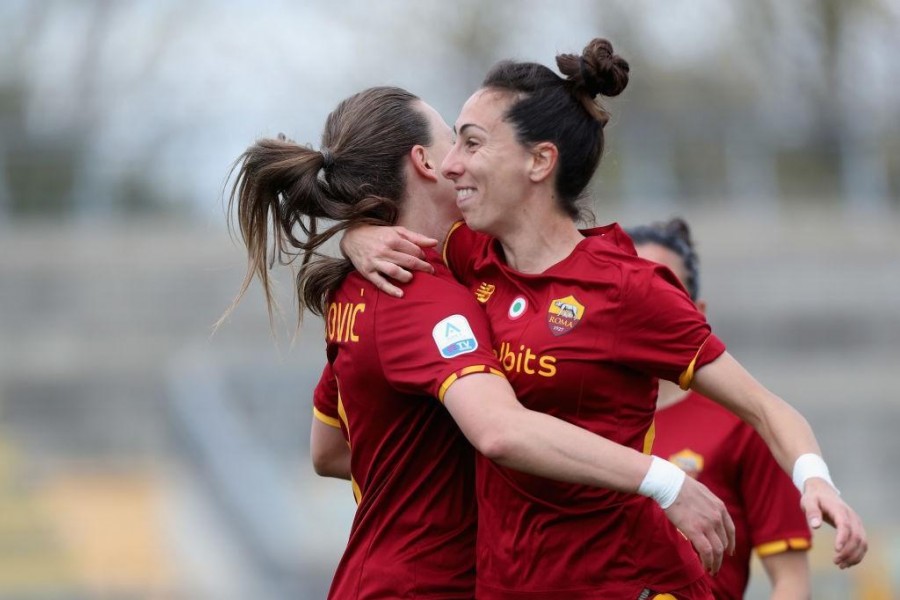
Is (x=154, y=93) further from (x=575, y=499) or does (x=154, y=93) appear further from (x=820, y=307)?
(x=575, y=499)

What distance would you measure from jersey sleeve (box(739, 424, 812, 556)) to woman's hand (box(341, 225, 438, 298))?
1.16 metres

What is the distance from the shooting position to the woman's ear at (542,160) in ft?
9.73

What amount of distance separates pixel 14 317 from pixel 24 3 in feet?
20.7

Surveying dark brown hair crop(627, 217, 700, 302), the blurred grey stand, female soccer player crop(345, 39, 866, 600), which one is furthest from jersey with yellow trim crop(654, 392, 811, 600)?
the blurred grey stand

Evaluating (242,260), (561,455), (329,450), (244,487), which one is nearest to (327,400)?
(329,450)

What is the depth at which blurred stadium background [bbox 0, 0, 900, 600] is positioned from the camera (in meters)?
10.5

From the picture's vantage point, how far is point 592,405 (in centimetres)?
282

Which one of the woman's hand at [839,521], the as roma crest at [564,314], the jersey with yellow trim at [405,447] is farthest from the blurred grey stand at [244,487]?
the woman's hand at [839,521]

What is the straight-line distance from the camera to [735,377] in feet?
9.09

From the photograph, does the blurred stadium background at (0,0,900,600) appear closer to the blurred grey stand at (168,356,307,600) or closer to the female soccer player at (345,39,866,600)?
the blurred grey stand at (168,356,307,600)

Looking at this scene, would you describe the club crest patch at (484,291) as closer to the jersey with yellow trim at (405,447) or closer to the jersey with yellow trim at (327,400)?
the jersey with yellow trim at (405,447)

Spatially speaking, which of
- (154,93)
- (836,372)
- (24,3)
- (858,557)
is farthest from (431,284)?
(24,3)

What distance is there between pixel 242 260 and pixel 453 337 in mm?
11645

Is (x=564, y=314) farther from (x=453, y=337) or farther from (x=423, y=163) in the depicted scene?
(x=423, y=163)
